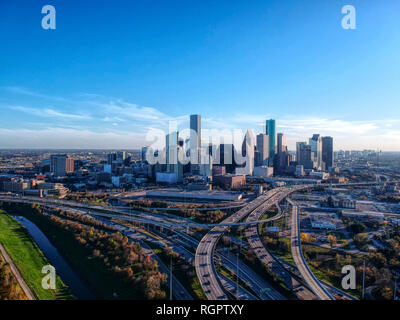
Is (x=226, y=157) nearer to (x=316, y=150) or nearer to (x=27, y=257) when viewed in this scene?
(x=316, y=150)

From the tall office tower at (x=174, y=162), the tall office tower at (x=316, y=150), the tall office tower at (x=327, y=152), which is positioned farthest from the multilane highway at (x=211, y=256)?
the tall office tower at (x=327, y=152)

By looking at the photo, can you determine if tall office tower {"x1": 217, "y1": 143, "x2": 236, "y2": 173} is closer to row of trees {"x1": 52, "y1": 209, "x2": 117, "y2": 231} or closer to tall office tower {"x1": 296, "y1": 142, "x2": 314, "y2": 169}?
tall office tower {"x1": 296, "y1": 142, "x2": 314, "y2": 169}

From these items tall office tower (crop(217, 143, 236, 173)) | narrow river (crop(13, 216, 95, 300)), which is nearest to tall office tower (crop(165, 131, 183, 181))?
tall office tower (crop(217, 143, 236, 173))

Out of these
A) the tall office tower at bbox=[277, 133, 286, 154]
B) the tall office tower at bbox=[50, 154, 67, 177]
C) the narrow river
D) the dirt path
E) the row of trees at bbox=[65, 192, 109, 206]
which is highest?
the tall office tower at bbox=[277, 133, 286, 154]

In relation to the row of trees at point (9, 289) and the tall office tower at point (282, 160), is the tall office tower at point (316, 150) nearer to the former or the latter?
the tall office tower at point (282, 160)
